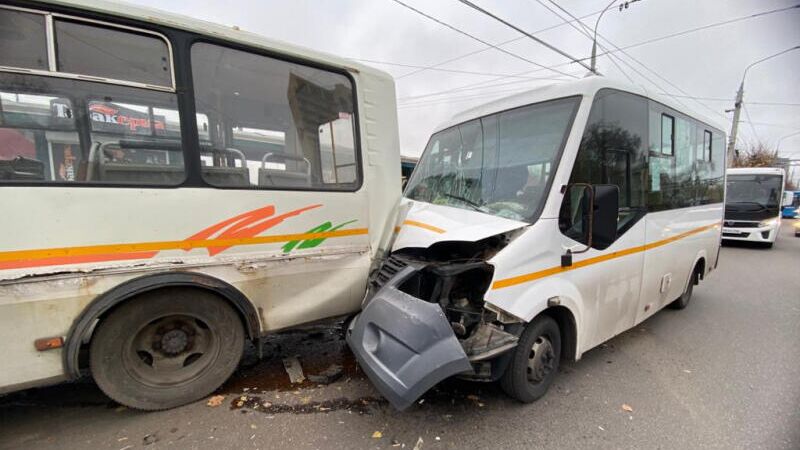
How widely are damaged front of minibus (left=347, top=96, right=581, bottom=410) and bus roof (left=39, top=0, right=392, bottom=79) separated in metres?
1.46

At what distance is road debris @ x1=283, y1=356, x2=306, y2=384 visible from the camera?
311 centimetres

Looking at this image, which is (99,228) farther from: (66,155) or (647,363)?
(647,363)

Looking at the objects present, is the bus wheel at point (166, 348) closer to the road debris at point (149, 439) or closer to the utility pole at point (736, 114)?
the road debris at point (149, 439)

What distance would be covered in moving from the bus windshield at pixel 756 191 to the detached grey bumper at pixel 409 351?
1370cm

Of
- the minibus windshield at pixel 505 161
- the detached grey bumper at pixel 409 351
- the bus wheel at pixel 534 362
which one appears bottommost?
the bus wheel at pixel 534 362

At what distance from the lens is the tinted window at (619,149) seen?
2.79 metres

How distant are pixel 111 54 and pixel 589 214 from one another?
3.59 metres

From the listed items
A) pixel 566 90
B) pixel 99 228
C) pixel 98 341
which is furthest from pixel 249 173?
pixel 566 90

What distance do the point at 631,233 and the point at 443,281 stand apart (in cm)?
208

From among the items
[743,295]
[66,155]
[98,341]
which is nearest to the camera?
[66,155]

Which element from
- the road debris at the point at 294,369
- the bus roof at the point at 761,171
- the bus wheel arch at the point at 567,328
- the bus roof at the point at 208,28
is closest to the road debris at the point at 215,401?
the road debris at the point at 294,369

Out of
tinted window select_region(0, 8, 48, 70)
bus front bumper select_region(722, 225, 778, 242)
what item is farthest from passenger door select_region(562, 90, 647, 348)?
bus front bumper select_region(722, 225, 778, 242)

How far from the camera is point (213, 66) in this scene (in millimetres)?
2617

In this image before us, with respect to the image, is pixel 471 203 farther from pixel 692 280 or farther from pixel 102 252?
pixel 692 280
